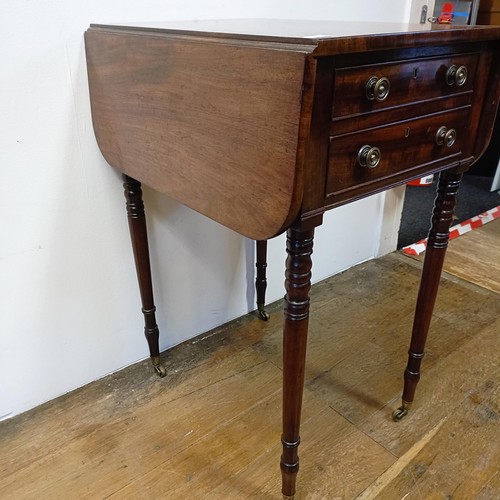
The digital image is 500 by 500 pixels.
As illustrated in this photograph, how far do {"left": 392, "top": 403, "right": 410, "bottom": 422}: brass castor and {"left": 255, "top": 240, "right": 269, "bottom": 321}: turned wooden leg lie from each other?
546 mm

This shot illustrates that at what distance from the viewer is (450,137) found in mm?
911

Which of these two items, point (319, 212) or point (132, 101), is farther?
point (132, 101)

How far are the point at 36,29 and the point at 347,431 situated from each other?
1160 millimetres

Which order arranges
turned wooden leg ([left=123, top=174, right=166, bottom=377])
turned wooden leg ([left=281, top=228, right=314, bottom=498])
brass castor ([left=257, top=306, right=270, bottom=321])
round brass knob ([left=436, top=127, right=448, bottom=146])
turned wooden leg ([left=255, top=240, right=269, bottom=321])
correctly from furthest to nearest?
brass castor ([left=257, top=306, right=270, bottom=321]) → turned wooden leg ([left=255, top=240, right=269, bottom=321]) → turned wooden leg ([left=123, top=174, right=166, bottom=377]) → round brass knob ([left=436, top=127, right=448, bottom=146]) → turned wooden leg ([left=281, top=228, right=314, bottom=498])

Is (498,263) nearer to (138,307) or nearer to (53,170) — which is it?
A: (138,307)

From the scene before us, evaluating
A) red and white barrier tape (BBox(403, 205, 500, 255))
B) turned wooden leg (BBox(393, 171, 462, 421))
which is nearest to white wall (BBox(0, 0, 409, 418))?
turned wooden leg (BBox(393, 171, 462, 421))

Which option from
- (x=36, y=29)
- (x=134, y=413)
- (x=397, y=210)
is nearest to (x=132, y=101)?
(x=36, y=29)

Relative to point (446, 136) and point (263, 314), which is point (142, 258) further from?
point (446, 136)

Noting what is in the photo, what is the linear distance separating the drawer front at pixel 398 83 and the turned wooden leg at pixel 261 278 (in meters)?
0.78

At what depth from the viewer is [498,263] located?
2.06 metres

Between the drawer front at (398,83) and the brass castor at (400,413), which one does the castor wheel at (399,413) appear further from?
the drawer front at (398,83)

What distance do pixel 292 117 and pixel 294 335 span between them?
38 cm

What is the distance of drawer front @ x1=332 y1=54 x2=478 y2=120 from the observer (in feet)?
2.27

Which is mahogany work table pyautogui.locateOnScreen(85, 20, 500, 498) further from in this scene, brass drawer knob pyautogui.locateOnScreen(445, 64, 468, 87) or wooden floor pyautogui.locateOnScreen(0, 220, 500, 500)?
wooden floor pyautogui.locateOnScreen(0, 220, 500, 500)
